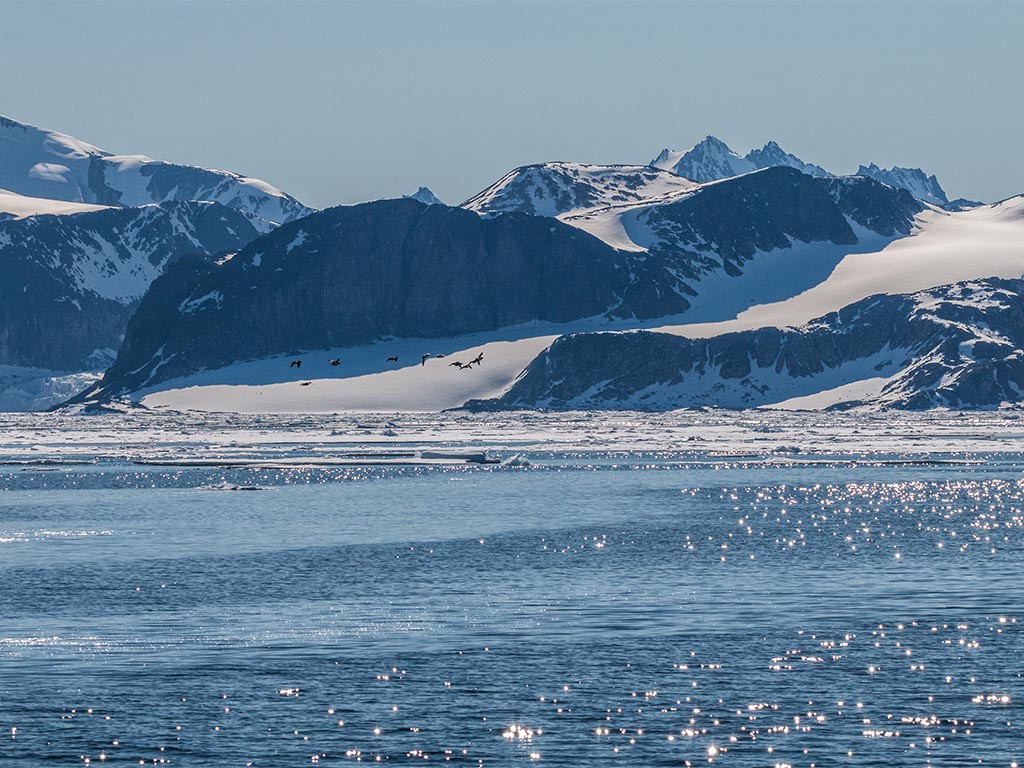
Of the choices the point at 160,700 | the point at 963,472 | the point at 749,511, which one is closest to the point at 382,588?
the point at 160,700

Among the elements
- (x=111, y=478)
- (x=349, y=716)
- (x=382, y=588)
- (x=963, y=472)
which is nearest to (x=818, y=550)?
(x=382, y=588)

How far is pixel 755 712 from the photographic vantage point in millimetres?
46625

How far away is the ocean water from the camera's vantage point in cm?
4372

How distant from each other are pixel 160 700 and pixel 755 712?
16447mm

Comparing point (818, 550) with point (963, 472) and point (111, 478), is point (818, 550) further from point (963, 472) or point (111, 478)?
point (111, 478)

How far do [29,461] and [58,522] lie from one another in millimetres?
74898

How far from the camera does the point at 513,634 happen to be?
2333 inches

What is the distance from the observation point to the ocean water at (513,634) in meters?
43.7

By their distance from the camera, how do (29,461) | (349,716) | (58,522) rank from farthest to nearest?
(29,461) < (58,522) < (349,716)

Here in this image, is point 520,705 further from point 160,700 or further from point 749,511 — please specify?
point 749,511

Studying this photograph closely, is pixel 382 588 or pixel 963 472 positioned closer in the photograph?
pixel 382 588

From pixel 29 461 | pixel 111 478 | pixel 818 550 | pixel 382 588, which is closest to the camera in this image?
pixel 382 588

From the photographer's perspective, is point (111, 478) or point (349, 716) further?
point (111, 478)

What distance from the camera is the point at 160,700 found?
4834 centimetres
